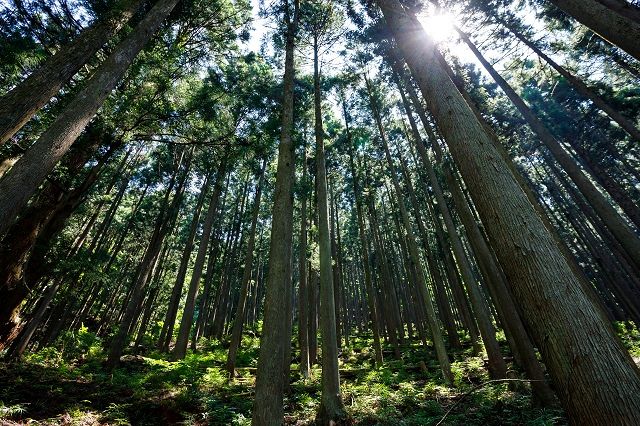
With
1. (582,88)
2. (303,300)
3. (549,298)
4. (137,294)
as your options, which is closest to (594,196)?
(582,88)

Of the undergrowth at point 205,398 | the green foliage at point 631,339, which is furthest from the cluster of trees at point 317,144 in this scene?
the green foliage at point 631,339

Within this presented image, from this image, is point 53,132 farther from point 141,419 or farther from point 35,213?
point 141,419

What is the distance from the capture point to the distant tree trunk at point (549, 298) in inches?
68.7

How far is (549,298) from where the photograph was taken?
204 cm

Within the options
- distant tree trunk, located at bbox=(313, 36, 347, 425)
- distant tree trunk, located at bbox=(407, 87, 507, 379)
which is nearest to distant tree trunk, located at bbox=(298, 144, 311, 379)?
distant tree trunk, located at bbox=(313, 36, 347, 425)

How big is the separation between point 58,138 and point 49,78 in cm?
140

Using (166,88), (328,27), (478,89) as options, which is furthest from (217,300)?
(478,89)

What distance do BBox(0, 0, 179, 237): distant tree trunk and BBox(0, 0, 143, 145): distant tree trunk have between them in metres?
0.39

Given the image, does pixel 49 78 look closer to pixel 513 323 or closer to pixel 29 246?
pixel 29 246

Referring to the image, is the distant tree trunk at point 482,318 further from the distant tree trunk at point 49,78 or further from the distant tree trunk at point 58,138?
the distant tree trunk at point 49,78

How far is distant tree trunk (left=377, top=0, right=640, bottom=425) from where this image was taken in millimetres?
1746

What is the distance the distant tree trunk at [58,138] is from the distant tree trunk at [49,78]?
394 mm

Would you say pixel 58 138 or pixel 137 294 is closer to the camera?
pixel 58 138

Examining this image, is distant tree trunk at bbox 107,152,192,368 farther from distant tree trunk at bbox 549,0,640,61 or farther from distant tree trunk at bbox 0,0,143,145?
distant tree trunk at bbox 549,0,640,61
